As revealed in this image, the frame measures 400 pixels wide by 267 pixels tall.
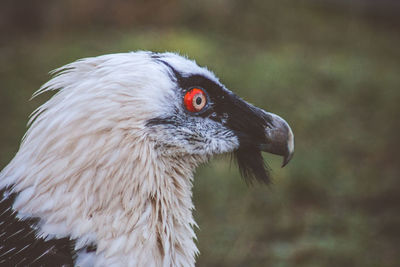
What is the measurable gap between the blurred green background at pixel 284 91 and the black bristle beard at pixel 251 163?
12cm

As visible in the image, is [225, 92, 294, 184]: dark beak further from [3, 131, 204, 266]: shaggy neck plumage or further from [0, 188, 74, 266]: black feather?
[0, 188, 74, 266]: black feather

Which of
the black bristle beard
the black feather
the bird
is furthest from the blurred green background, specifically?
the black feather

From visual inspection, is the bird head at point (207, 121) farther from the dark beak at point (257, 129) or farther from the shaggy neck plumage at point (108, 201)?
the shaggy neck plumage at point (108, 201)

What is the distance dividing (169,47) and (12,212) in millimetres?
6132

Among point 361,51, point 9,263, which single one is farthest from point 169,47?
point 9,263

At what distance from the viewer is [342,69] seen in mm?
8336

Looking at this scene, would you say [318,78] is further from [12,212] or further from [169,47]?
[12,212]

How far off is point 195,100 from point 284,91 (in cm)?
533

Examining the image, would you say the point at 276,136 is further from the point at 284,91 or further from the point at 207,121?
the point at 284,91

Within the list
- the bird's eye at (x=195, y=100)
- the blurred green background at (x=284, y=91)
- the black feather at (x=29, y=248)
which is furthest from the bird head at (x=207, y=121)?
the black feather at (x=29, y=248)

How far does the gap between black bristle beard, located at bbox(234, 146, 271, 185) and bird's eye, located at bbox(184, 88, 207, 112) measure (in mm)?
358

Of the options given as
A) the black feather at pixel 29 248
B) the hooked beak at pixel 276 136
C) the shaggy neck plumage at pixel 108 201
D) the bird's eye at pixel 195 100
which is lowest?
the black feather at pixel 29 248

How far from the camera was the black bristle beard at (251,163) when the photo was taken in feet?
8.26

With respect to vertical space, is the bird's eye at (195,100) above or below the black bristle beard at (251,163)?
above
